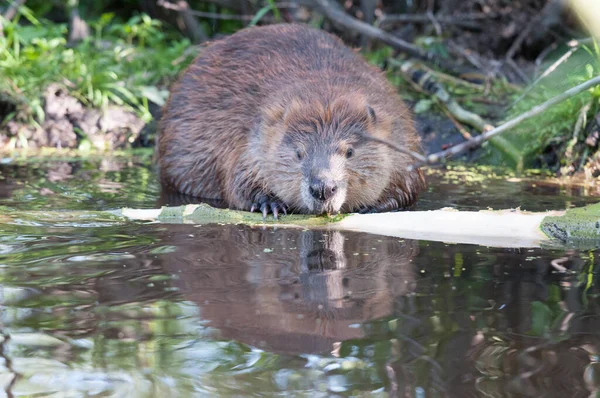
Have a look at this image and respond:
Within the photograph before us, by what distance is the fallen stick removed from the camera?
117 inches

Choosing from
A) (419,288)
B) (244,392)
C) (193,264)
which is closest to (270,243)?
(193,264)

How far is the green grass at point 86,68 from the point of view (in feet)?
19.4

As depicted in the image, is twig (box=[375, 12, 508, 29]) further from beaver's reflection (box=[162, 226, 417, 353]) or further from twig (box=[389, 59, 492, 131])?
beaver's reflection (box=[162, 226, 417, 353])

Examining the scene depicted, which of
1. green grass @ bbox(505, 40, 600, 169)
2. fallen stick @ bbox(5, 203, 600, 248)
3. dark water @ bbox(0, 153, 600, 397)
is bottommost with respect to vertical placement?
dark water @ bbox(0, 153, 600, 397)

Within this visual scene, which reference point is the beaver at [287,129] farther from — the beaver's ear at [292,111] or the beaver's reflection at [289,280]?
the beaver's reflection at [289,280]

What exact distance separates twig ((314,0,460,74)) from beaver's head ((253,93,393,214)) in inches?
109

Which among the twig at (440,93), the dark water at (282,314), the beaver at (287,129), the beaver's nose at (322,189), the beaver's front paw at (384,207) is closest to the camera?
the dark water at (282,314)

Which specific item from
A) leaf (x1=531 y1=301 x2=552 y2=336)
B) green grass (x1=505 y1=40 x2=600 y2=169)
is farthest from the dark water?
green grass (x1=505 y1=40 x2=600 y2=169)

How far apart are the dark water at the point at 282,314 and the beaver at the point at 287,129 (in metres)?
0.40

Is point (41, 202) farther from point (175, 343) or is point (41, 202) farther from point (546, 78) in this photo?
point (546, 78)

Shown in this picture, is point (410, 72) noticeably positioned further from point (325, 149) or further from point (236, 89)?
point (325, 149)

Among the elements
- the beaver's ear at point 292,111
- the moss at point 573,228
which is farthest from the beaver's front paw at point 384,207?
the moss at point 573,228

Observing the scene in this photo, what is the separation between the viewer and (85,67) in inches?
240

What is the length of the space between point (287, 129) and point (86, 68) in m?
2.89
